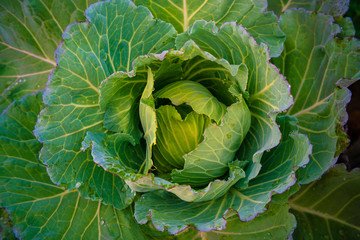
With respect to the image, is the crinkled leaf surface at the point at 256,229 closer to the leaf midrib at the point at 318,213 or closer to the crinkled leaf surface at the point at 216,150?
the crinkled leaf surface at the point at 216,150

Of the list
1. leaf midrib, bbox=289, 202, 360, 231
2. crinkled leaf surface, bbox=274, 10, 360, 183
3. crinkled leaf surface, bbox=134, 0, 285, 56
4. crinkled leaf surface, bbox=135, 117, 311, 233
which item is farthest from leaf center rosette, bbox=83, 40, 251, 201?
leaf midrib, bbox=289, 202, 360, 231

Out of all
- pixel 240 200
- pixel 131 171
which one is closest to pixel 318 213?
pixel 240 200

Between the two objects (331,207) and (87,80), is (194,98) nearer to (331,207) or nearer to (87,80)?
(87,80)

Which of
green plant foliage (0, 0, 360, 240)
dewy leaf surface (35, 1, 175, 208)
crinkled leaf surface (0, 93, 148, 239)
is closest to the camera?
green plant foliage (0, 0, 360, 240)

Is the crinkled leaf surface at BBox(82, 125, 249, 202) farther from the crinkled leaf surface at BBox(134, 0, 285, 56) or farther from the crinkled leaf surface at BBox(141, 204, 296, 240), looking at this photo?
the crinkled leaf surface at BBox(134, 0, 285, 56)

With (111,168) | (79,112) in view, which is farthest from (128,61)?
(111,168)

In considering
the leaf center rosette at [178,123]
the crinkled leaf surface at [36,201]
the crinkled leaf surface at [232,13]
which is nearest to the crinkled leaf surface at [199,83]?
the leaf center rosette at [178,123]

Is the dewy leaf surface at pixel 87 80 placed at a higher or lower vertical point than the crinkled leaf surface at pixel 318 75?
higher
